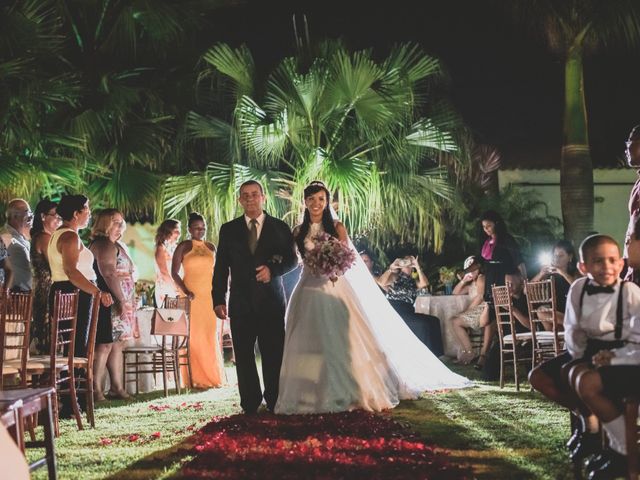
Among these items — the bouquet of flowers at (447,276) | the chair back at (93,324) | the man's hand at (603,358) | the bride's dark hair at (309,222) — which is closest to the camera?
the man's hand at (603,358)

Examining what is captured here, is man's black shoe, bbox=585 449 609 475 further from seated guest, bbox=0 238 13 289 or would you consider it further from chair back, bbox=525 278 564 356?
seated guest, bbox=0 238 13 289

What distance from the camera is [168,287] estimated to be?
11.9 metres

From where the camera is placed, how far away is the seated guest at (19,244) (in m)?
9.26

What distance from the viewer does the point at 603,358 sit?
4129 mm

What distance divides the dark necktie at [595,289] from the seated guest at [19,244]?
21.3 ft

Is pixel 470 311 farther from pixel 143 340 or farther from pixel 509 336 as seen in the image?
A: pixel 143 340

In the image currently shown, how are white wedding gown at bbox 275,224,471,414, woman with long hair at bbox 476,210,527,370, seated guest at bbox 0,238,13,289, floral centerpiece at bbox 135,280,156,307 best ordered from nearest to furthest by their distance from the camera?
white wedding gown at bbox 275,224,471,414 → seated guest at bbox 0,238,13,289 → woman with long hair at bbox 476,210,527,370 → floral centerpiece at bbox 135,280,156,307

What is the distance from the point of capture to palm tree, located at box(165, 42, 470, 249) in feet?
45.4

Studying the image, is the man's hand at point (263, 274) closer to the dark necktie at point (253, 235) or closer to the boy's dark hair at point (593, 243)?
the dark necktie at point (253, 235)

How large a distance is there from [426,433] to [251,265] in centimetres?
227

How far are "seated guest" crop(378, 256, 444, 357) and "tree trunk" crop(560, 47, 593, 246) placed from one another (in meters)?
3.71

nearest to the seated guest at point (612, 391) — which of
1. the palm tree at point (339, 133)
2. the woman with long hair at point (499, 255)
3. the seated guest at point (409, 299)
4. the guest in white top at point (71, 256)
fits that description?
the guest in white top at point (71, 256)

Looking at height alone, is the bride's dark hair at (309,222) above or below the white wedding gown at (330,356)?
above

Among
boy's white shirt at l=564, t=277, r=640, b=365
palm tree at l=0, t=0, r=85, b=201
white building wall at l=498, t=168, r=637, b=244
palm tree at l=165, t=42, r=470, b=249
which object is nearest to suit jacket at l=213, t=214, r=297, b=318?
boy's white shirt at l=564, t=277, r=640, b=365
